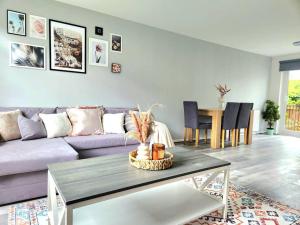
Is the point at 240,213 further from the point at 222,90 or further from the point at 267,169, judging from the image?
the point at 222,90

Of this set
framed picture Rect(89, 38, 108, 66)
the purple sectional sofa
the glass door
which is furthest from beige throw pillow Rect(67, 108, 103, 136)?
the glass door

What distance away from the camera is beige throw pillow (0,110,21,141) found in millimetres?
2354

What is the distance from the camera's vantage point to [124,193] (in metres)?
1.19

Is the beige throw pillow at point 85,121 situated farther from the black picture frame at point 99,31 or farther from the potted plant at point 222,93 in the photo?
the potted plant at point 222,93

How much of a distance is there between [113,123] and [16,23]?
1868 millimetres

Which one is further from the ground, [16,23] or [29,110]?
[16,23]

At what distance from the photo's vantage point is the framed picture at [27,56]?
2.81 metres

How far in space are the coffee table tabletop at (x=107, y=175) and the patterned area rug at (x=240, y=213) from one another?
0.45 metres

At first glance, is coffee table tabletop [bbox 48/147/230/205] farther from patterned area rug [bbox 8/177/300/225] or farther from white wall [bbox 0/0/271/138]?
white wall [bbox 0/0/271/138]

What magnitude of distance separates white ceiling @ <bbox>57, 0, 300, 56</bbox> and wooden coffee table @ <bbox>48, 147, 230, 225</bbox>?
92.1 inches

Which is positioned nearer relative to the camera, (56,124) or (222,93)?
(56,124)

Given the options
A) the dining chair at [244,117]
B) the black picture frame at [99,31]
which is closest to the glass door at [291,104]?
the dining chair at [244,117]

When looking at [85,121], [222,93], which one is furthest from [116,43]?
[222,93]

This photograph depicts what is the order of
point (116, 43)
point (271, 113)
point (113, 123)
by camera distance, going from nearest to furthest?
1. point (113, 123)
2. point (116, 43)
3. point (271, 113)
